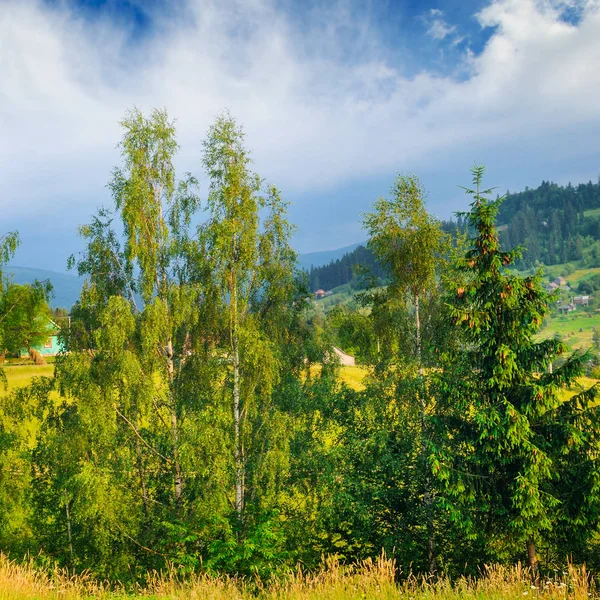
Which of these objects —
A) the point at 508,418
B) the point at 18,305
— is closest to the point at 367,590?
the point at 508,418

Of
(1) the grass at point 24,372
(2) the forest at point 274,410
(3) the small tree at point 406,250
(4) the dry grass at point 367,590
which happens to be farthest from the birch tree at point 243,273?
(1) the grass at point 24,372

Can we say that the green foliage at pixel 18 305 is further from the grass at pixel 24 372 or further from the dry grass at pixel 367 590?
the grass at pixel 24 372

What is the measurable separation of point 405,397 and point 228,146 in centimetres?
1262

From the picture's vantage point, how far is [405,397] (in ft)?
70.9

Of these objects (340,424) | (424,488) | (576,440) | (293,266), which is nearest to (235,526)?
(340,424)

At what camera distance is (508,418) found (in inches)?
637

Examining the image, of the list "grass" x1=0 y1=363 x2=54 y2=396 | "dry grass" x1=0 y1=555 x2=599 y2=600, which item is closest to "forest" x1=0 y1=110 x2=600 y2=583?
"dry grass" x1=0 y1=555 x2=599 y2=600

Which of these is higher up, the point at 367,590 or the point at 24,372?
the point at 24,372

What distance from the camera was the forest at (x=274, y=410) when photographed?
1723cm

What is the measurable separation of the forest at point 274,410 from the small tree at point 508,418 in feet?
0.26

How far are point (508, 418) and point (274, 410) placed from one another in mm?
9503

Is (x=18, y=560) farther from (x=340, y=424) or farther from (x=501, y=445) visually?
(x=501, y=445)

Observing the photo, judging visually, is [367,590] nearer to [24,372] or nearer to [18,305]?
[18,305]

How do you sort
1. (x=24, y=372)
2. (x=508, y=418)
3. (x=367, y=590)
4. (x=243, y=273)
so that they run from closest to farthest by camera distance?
(x=367, y=590) → (x=508, y=418) → (x=243, y=273) → (x=24, y=372)
